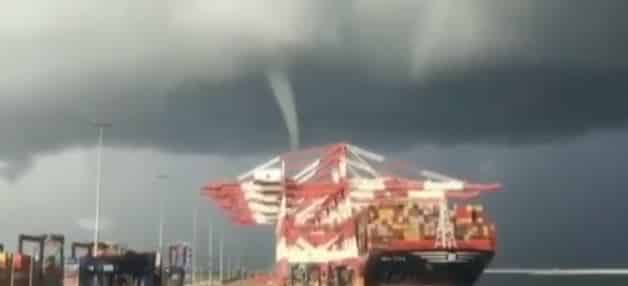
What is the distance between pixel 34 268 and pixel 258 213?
1219 inches

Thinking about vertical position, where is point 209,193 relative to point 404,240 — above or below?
above

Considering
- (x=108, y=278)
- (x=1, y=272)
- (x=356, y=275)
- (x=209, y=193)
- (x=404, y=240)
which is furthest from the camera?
(x=209, y=193)

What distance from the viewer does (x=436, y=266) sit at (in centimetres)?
6869

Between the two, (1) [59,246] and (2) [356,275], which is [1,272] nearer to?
(1) [59,246]

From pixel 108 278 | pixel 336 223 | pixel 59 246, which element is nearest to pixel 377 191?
pixel 336 223

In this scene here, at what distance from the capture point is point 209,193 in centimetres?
9325

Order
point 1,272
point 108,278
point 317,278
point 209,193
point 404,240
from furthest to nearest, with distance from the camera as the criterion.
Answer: point 317,278 < point 209,193 < point 404,240 < point 1,272 < point 108,278

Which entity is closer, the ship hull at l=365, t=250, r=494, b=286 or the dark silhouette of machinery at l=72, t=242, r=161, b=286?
the dark silhouette of machinery at l=72, t=242, r=161, b=286

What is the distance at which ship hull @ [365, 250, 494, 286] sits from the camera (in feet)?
225

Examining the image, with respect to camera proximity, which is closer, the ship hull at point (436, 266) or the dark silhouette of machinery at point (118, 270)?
the dark silhouette of machinery at point (118, 270)

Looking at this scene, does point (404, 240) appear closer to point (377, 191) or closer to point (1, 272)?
point (377, 191)

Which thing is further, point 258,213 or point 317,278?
point 317,278

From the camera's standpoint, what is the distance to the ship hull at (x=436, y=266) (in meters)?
68.4

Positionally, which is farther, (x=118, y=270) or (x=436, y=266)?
(x=436, y=266)
